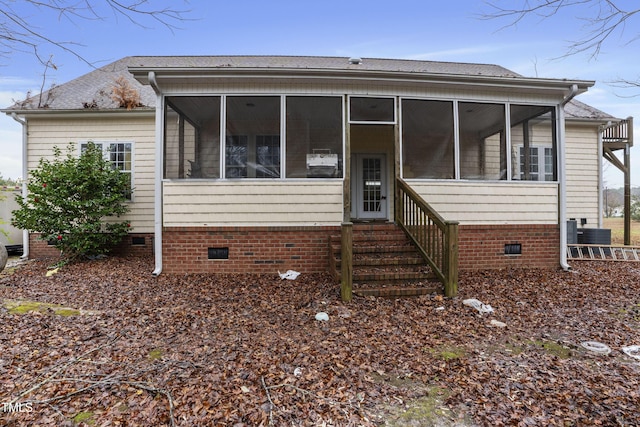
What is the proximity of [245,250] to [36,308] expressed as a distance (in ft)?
9.73

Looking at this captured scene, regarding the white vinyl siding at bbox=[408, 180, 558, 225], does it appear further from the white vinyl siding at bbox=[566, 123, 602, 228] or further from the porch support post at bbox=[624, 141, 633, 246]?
the porch support post at bbox=[624, 141, 633, 246]

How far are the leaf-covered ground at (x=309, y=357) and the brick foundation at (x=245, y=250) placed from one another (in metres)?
0.69

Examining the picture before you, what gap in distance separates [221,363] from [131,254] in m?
6.82

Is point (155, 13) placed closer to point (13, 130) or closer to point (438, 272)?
point (438, 272)

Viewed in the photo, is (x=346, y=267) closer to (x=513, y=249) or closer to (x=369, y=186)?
(x=513, y=249)

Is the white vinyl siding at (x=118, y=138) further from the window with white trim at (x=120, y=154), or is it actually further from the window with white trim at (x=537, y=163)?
the window with white trim at (x=537, y=163)

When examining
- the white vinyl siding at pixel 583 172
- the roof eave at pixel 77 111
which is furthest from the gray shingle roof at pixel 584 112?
the roof eave at pixel 77 111

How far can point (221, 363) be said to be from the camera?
107 inches

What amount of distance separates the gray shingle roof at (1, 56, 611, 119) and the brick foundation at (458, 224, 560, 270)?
3.18 m

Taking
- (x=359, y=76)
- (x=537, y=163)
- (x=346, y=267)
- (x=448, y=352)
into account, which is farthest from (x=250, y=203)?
(x=537, y=163)

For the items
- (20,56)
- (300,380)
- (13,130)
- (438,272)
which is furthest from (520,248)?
(13,130)

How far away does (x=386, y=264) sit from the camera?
4.95 m

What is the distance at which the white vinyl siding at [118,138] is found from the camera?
8109 millimetres

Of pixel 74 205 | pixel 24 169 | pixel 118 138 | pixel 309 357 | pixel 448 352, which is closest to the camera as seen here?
pixel 309 357
